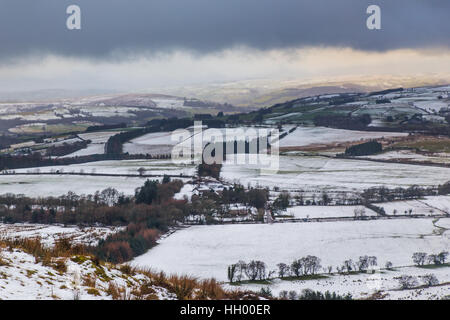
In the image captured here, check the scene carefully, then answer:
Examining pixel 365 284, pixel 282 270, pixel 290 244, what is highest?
pixel 365 284

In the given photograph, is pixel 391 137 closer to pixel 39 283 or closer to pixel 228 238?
pixel 228 238

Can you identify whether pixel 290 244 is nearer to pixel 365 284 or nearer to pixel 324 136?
pixel 365 284

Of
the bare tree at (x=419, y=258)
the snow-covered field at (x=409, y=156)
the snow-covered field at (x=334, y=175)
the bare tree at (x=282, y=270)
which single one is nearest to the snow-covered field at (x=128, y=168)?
the snow-covered field at (x=334, y=175)

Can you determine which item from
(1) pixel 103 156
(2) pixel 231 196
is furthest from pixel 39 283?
(1) pixel 103 156

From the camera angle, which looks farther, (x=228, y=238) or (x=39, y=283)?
(x=228, y=238)

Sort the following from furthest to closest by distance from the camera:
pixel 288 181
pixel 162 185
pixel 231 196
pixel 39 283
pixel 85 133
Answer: pixel 85 133 < pixel 288 181 < pixel 162 185 < pixel 231 196 < pixel 39 283

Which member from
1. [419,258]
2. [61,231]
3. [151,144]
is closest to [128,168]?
[151,144]

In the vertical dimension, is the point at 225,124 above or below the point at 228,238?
above

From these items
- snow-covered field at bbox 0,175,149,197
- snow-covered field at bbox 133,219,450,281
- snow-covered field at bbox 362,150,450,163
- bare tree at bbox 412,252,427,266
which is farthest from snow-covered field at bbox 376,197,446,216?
snow-covered field at bbox 0,175,149,197
